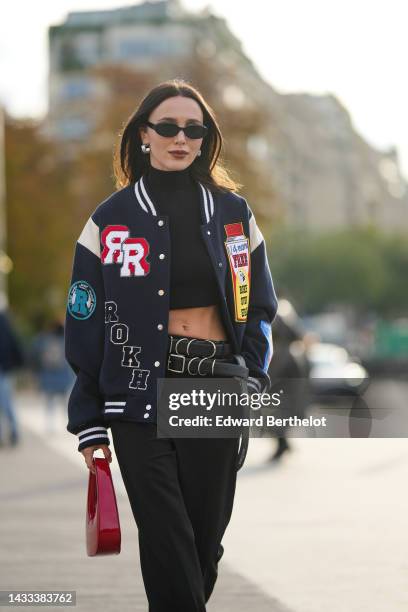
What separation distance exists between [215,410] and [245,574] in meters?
2.74

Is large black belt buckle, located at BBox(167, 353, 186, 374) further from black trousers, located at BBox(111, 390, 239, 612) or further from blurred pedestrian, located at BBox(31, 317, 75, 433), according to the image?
blurred pedestrian, located at BBox(31, 317, 75, 433)

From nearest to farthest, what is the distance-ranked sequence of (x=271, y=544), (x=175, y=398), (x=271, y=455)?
(x=175, y=398) < (x=271, y=544) < (x=271, y=455)

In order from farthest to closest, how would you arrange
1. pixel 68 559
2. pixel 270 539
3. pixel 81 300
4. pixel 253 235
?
pixel 270 539 → pixel 68 559 → pixel 253 235 → pixel 81 300

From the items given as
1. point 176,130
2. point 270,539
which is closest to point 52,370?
Answer: point 270,539

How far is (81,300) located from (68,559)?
10.5ft

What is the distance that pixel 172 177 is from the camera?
15.9 ft

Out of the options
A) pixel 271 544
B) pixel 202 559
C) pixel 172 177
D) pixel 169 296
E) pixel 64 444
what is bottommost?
pixel 64 444

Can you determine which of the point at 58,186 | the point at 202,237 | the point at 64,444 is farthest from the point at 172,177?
the point at 58,186

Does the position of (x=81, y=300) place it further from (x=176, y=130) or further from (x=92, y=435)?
(x=176, y=130)

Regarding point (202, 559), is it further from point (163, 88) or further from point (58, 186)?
point (58, 186)

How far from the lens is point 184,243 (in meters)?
4.70

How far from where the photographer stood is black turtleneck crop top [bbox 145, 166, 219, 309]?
466cm

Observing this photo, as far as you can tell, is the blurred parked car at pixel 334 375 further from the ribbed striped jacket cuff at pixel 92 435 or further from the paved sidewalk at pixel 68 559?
the ribbed striped jacket cuff at pixel 92 435

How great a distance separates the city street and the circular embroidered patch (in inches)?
71.1
